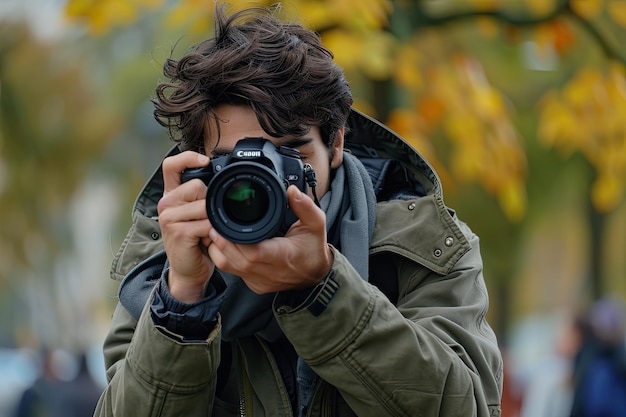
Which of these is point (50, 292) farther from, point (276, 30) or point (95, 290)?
point (276, 30)

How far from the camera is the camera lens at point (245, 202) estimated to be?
2.16 m

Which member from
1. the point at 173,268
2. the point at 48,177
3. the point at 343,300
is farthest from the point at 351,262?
→ the point at 48,177

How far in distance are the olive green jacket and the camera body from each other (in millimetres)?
172

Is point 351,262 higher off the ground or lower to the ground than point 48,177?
higher

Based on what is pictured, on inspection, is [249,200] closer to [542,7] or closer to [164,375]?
[164,375]

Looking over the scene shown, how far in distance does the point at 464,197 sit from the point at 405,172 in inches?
463

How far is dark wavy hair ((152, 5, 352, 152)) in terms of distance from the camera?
2422mm

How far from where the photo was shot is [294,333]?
7.35 ft

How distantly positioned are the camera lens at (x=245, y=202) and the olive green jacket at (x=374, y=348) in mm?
187

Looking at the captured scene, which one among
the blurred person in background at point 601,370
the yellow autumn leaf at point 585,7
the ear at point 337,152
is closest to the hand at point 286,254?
the ear at point 337,152

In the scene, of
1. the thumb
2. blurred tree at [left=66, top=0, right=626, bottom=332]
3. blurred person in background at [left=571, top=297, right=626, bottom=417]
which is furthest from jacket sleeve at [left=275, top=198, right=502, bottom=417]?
blurred person in background at [left=571, top=297, right=626, bottom=417]

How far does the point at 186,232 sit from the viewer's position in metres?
2.26

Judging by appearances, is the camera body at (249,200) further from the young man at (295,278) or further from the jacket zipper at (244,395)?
the jacket zipper at (244,395)

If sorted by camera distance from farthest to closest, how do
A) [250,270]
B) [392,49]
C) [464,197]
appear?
[464,197] → [392,49] → [250,270]
